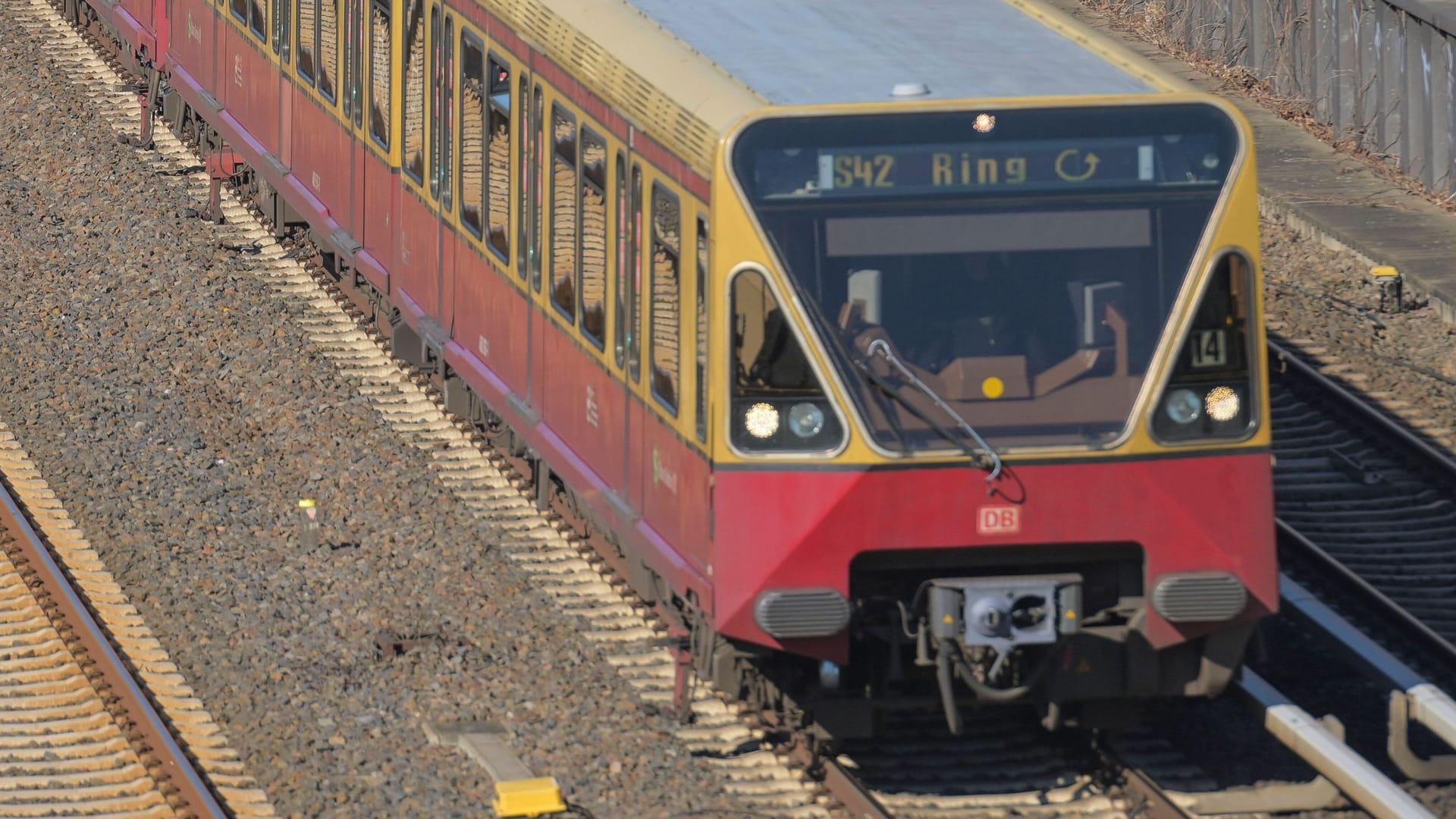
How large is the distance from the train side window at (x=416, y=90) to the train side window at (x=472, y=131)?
806 mm

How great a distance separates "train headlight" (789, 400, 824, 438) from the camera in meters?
9.71

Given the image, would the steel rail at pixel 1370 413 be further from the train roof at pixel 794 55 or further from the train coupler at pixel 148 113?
the train coupler at pixel 148 113

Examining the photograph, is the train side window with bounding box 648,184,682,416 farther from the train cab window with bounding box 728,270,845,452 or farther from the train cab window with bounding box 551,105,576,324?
the train cab window with bounding box 551,105,576,324

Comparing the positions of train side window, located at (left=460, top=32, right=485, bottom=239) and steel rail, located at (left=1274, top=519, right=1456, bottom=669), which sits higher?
train side window, located at (left=460, top=32, right=485, bottom=239)

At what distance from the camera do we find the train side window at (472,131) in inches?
529

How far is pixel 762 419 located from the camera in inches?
384

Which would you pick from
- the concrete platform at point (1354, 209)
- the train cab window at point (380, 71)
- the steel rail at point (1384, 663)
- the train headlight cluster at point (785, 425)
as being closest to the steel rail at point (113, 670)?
the train headlight cluster at point (785, 425)

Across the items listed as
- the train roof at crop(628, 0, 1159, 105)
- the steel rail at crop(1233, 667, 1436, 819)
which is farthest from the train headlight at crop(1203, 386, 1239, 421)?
the steel rail at crop(1233, 667, 1436, 819)

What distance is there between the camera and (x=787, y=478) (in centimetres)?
973

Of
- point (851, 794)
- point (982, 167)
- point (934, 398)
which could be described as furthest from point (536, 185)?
point (851, 794)

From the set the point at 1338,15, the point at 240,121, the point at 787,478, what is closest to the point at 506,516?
the point at 787,478

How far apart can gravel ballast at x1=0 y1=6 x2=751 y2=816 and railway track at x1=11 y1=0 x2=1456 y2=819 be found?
7.5 inches

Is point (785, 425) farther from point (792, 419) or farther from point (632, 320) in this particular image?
point (632, 320)

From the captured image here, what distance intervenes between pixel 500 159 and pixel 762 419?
3902 mm
